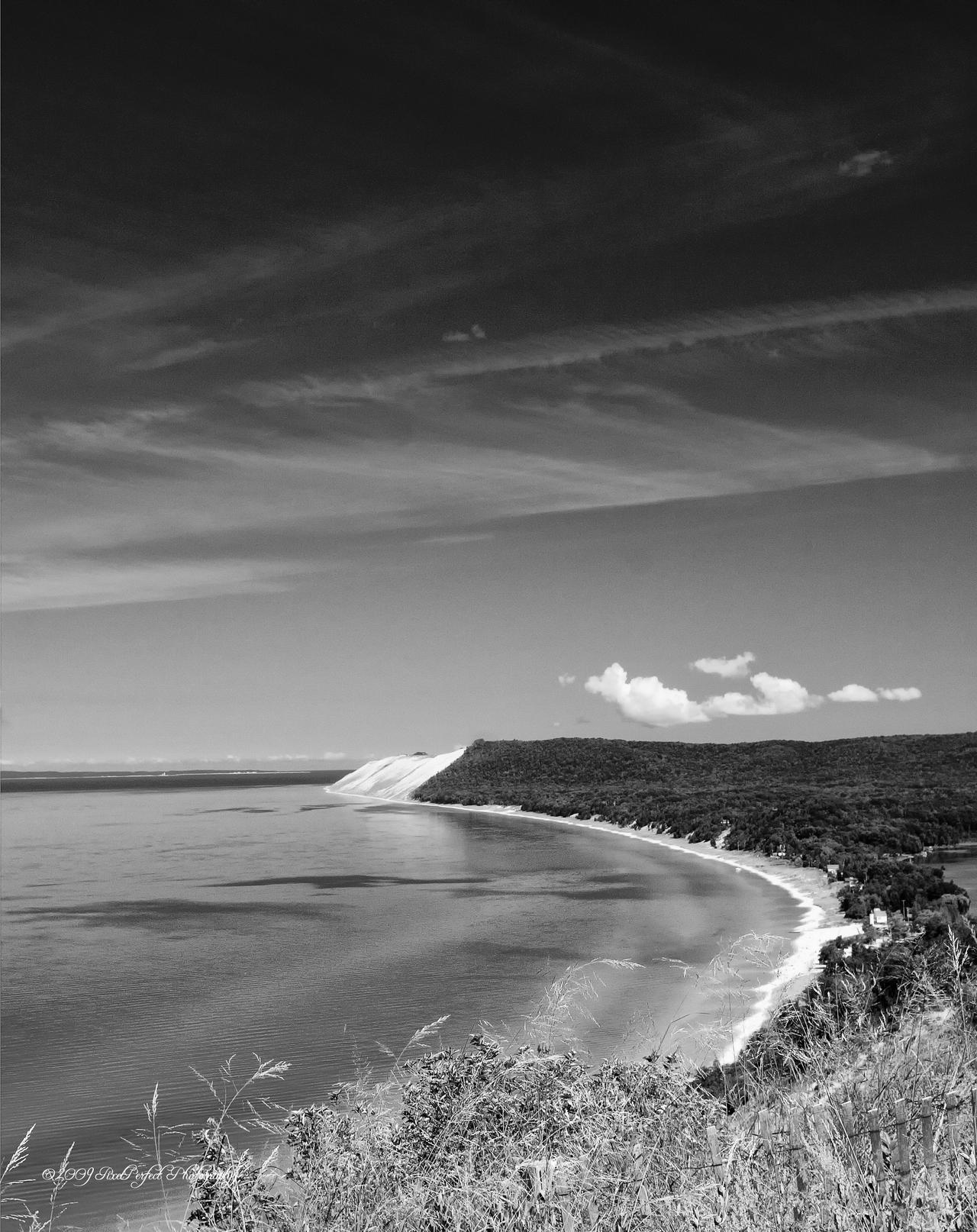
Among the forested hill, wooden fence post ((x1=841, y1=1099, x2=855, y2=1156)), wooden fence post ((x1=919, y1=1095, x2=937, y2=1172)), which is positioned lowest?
the forested hill

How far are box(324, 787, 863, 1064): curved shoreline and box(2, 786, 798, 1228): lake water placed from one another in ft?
1.84

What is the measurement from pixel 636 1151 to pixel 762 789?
5750 cm

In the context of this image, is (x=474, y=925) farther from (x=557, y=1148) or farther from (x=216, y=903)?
(x=557, y=1148)

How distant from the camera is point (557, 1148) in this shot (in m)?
5.44

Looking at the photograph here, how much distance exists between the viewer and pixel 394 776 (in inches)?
4067

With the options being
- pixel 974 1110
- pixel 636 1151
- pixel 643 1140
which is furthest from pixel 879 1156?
pixel 643 1140

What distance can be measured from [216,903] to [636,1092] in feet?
73.7

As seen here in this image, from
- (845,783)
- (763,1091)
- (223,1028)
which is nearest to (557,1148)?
(763,1091)

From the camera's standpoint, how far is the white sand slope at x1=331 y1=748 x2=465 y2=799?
311 ft

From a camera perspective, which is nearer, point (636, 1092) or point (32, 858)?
point (636, 1092)

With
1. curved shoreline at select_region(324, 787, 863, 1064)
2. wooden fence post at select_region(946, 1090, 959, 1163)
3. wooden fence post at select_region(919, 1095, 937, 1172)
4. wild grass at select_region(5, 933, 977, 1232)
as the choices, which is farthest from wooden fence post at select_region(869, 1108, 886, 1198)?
curved shoreline at select_region(324, 787, 863, 1064)

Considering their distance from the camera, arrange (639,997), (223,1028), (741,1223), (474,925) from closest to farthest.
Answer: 1. (741,1223)
2. (223,1028)
3. (639,997)
4. (474,925)

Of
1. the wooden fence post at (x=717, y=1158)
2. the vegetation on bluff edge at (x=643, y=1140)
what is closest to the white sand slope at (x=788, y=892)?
the vegetation on bluff edge at (x=643, y=1140)

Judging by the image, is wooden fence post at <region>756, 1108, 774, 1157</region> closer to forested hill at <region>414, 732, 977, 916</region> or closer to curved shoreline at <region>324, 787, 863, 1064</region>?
curved shoreline at <region>324, 787, 863, 1064</region>
